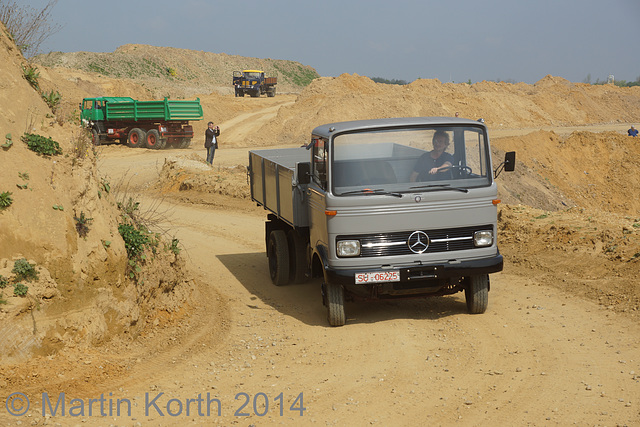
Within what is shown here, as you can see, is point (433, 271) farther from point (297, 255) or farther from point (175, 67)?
point (175, 67)

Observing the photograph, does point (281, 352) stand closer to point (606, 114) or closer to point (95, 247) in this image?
point (95, 247)

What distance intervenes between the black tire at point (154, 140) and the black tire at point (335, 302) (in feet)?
86.2

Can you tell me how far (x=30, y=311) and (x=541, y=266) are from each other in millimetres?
8330

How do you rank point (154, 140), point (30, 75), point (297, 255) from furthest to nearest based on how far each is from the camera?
point (154, 140) → point (297, 255) → point (30, 75)

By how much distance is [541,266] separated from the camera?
38.5ft

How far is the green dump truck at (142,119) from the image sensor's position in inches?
1313

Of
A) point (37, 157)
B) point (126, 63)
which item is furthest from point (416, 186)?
point (126, 63)

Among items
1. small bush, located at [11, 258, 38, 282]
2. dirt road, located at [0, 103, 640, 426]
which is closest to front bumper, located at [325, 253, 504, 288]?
dirt road, located at [0, 103, 640, 426]

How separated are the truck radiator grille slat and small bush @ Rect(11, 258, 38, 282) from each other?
3559 mm

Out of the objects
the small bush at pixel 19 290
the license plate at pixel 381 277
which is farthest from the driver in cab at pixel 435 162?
the small bush at pixel 19 290

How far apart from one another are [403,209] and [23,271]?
14.5 feet

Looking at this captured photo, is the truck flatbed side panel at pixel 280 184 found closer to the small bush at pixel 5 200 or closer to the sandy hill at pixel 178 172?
the sandy hill at pixel 178 172

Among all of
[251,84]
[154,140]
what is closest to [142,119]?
[154,140]

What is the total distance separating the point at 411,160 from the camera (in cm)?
881
